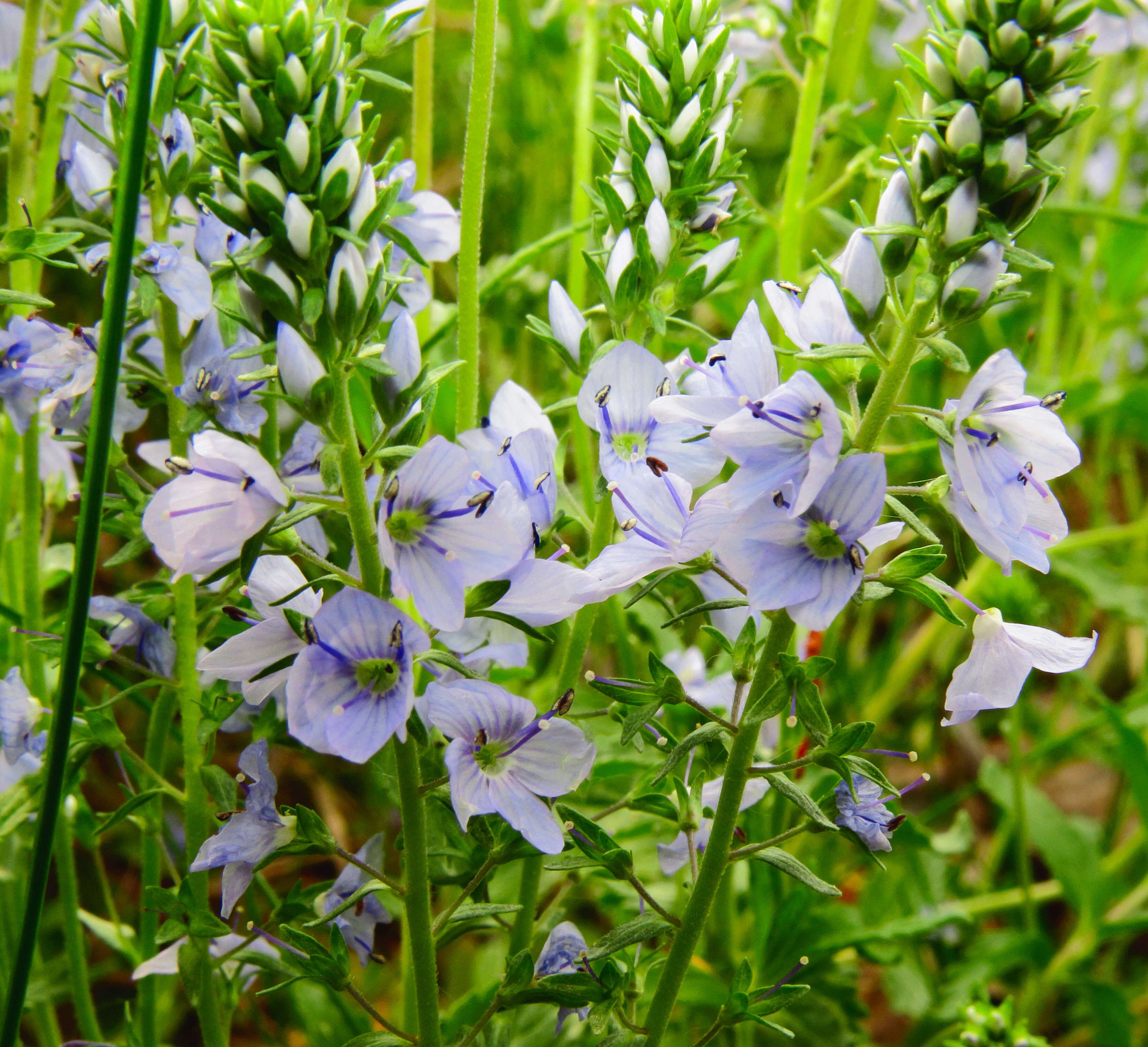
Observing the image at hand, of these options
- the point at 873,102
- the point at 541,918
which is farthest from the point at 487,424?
the point at 873,102

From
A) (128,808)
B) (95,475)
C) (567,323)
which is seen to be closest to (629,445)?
(567,323)

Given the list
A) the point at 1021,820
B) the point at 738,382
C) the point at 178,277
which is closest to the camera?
the point at 738,382

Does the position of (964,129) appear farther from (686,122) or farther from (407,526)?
(407,526)

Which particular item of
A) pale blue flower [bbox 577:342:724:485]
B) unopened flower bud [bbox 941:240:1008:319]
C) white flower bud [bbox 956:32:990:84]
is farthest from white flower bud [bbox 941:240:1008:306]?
pale blue flower [bbox 577:342:724:485]

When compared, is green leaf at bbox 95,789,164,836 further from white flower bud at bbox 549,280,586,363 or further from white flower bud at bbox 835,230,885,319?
white flower bud at bbox 835,230,885,319

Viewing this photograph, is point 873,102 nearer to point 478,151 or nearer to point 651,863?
point 478,151

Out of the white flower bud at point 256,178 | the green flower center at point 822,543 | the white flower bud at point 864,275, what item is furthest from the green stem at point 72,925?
the white flower bud at point 864,275
